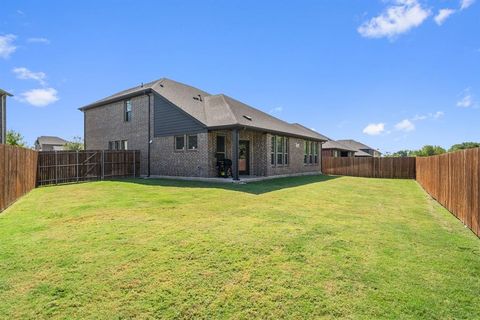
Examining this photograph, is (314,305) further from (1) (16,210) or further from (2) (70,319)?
(1) (16,210)

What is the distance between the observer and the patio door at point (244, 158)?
17.2m

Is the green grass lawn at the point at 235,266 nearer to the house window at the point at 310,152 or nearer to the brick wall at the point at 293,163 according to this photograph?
the brick wall at the point at 293,163

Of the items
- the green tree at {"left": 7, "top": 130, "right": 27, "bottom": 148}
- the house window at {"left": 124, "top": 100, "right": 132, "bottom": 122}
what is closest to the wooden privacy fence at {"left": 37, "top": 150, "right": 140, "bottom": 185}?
the house window at {"left": 124, "top": 100, "right": 132, "bottom": 122}

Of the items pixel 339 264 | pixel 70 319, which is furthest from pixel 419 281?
pixel 70 319

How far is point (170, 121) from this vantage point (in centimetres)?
1639

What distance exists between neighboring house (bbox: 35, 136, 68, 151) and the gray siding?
49.1 m

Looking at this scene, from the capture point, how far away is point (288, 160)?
776 inches

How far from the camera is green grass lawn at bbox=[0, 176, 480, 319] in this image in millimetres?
2797

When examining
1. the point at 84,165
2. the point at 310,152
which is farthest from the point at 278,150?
the point at 84,165

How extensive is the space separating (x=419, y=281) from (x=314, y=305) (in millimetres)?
1548

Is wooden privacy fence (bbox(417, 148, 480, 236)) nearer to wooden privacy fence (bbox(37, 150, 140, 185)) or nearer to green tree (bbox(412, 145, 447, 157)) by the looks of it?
wooden privacy fence (bbox(37, 150, 140, 185))

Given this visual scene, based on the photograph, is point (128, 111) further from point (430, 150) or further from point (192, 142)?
point (430, 150)

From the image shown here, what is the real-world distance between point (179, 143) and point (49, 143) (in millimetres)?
55124

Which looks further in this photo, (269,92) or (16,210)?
(269,92)
